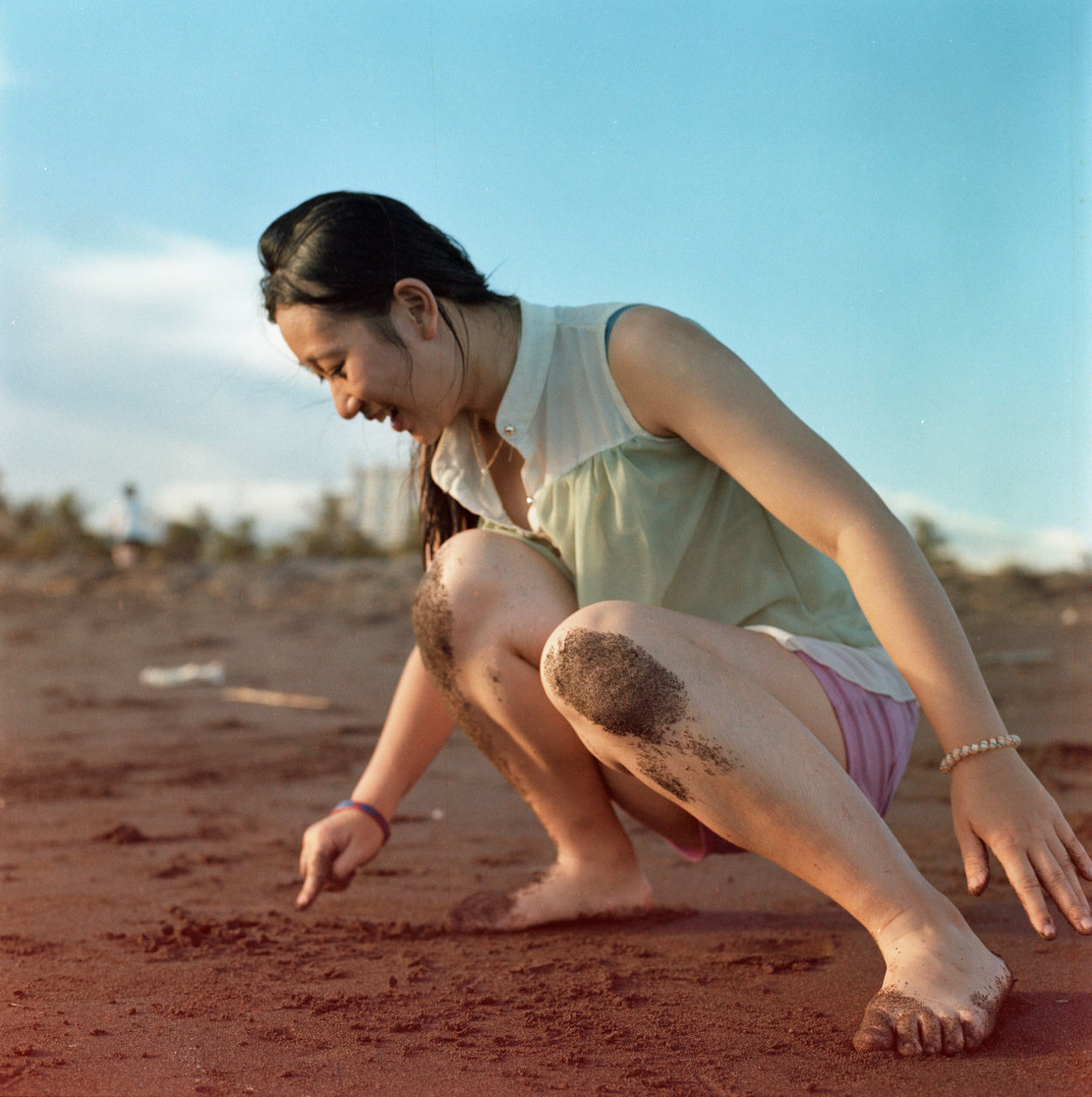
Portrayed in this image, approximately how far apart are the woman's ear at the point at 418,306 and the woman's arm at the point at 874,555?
0.26 meters

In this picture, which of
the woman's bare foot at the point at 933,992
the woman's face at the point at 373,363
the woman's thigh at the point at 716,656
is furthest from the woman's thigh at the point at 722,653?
the woman's face at the point at 373,363

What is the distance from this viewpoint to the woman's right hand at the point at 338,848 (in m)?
1.78

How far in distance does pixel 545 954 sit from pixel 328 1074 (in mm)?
542

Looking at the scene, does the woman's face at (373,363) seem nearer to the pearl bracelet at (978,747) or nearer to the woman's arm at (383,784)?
the woman's arm at (383,784)

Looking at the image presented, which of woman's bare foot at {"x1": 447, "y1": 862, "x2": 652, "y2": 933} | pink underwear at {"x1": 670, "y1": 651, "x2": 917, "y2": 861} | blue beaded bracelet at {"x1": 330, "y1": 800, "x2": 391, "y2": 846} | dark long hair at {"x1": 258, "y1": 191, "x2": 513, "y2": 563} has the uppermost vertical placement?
dark long hair at {"x1": 258, "y1": 191, "x2": 513, "y2": 563}

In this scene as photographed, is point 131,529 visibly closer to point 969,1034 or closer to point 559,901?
point 559,901

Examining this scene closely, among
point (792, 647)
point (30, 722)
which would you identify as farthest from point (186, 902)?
point (30, 722)

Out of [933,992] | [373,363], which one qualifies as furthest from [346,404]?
[933,992]

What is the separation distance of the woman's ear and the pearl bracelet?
2.88ft

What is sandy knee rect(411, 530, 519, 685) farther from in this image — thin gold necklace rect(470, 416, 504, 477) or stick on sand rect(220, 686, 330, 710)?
stick on sand rect(220, 686, 330, 710)

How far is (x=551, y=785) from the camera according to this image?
1792 millimetres

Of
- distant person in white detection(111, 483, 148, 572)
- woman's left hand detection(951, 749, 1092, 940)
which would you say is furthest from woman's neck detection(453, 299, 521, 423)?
distant person in white detection(111, 483, 148, 572)

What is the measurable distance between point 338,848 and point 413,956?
0.23 m

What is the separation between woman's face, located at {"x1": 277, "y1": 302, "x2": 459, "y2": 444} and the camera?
160cm
